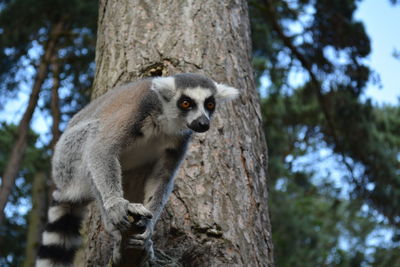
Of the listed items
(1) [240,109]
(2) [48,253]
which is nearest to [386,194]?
(1) [240,109]

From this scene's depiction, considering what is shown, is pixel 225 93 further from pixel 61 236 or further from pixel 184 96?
pixel 61 236

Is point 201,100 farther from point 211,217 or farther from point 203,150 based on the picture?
point 211,217

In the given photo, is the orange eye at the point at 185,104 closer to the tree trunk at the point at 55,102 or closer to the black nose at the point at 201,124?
the black nose at the point at 201,124

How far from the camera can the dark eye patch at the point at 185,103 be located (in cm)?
388

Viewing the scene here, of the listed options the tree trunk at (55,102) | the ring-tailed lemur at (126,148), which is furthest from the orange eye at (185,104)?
the tree trunk at (55,102)

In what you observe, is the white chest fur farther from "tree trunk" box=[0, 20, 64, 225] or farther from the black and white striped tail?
"tree trunk" box=[0, 20, 64, 225]

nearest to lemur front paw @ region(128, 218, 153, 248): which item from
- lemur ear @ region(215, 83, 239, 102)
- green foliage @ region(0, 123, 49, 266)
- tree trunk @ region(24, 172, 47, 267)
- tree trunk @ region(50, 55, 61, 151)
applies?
lemur ear @ region(215, 83, 239, 102)

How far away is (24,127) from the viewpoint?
26.8 ft

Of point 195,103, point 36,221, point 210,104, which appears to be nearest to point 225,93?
point 210,104

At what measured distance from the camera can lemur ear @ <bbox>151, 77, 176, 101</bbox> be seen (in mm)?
3811

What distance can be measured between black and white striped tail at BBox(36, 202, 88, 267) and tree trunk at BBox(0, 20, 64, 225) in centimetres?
343

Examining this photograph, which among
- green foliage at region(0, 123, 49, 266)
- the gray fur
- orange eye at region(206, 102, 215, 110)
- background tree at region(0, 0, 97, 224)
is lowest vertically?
orange eye at region(206, 102, 215, 110)

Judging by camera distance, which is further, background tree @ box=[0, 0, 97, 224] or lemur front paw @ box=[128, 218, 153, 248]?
background tree @ box=[0, 0, 97, 224]

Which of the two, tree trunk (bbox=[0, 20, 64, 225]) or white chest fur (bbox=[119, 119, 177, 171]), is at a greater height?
tree trunk (bbox=[0, 20, 64, 225])
